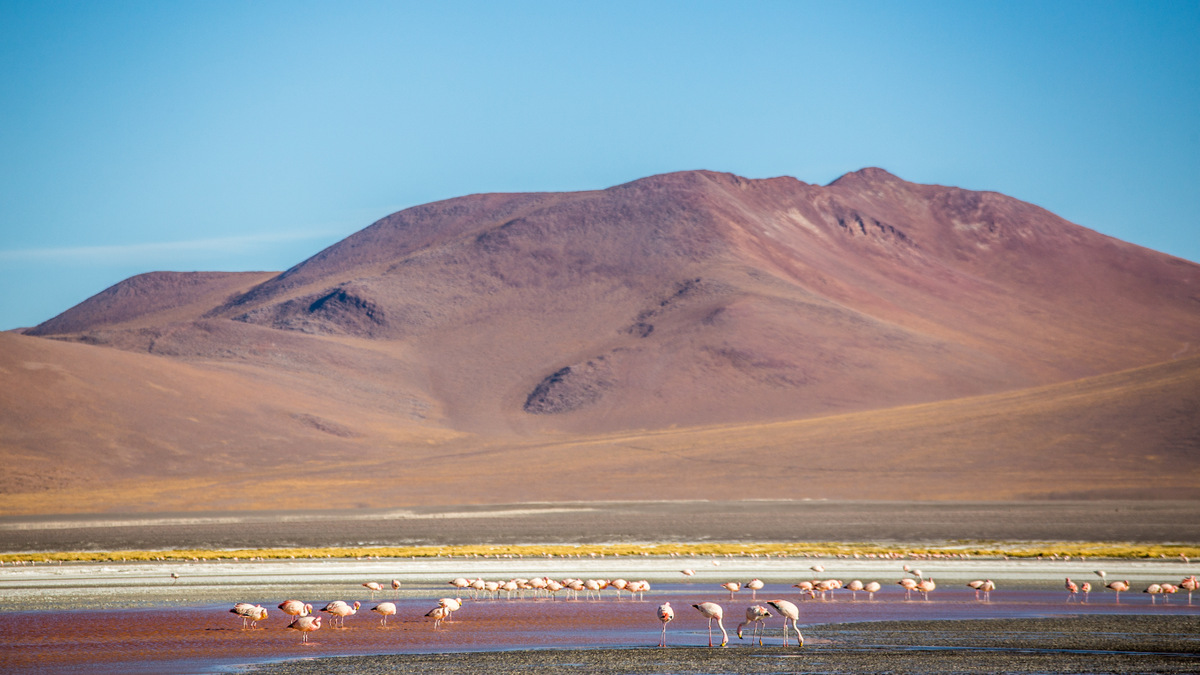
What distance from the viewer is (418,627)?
19.5 m

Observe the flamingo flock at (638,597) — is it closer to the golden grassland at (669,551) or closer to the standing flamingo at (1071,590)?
the standing flamingo at (1071,590)

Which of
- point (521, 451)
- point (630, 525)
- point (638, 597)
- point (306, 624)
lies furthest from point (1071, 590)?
point (521, 451)

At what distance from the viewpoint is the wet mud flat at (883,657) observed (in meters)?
14.8

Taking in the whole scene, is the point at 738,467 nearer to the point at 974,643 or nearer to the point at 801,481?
the point at 801,481

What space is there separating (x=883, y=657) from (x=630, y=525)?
116 ft

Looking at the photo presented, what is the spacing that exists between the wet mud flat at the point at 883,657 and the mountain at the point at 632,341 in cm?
5606

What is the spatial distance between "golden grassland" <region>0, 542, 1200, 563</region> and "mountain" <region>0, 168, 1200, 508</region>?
3500 centimetres

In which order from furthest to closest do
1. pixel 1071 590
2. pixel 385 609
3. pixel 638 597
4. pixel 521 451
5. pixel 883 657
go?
pixel 521 451 < pixel 638 597 < pixel 1071 590 < pixel 385 609 < pixel 883 657

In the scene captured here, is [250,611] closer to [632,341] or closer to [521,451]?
[521,451]

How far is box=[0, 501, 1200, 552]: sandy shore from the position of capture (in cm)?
4347

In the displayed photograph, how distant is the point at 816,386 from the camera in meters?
122

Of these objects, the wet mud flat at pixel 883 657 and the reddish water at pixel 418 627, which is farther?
the reddish water at pixel 418 627

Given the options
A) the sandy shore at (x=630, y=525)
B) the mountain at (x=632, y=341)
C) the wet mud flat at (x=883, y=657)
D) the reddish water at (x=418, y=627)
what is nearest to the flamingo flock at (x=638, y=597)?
the reddish water at (x=418, y=627)

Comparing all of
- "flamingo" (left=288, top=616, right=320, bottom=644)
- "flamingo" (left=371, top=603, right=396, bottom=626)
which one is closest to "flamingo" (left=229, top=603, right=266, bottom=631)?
"flamingo" (left=288, top=616, right=320, bottom=644)
